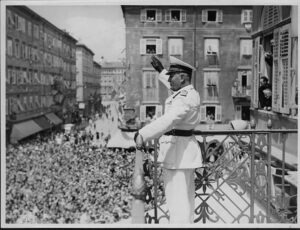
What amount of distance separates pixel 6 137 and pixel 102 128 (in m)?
2.58

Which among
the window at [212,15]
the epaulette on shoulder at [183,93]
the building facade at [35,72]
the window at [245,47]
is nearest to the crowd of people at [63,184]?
the building facade at [35,72]

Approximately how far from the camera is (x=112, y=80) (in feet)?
21.0

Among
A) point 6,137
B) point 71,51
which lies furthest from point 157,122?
point 71,51

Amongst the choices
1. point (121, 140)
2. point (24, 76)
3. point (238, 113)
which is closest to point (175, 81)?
point (24, 76)

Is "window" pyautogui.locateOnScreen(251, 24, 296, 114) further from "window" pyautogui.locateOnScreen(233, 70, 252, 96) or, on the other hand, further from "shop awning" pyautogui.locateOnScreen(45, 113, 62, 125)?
"shop awning" pyautogui.locateOnScreen(45, 113, 62, 125)

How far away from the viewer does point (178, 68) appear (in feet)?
12.2

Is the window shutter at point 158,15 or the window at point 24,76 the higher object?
the window shutter at point 158,15

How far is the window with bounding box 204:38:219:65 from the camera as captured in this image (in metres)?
9.23

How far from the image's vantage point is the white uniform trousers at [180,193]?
3.73m

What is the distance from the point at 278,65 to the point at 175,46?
253cm

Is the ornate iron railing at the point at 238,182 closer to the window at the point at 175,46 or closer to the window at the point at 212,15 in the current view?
the window at the point at 175,46

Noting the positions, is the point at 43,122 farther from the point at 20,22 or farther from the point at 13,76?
the point at 20,22

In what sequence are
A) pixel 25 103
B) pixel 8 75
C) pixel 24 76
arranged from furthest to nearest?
pixel 25 103, pixel 24 76, pixel 8 75

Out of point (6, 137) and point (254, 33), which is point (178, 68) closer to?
point (6, 137)
